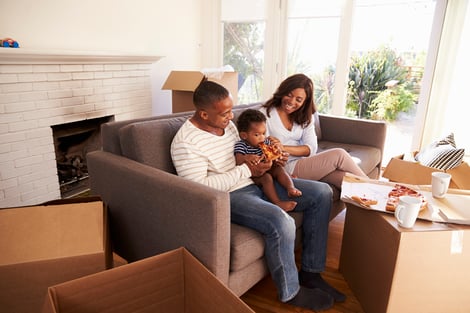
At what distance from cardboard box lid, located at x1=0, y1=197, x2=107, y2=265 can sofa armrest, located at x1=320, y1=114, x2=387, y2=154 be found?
204 centimetres

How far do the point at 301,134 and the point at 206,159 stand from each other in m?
0.84

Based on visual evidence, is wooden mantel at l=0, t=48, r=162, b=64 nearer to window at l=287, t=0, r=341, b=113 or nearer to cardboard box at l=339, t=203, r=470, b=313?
window at l=287, t=0, r=341, b=113

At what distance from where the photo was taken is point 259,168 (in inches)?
59.7

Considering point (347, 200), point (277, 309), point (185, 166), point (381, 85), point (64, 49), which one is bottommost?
point (277, 309)

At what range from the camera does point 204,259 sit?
120 cm

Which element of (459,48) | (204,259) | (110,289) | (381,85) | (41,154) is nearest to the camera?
(110,289)

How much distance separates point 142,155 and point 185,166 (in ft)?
0.75

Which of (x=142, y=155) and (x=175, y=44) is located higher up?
(x=175, y=44)

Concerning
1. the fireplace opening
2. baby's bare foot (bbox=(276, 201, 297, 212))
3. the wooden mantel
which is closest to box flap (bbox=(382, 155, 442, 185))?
baby's bare foot (bbox=(276, 201, 297, 212))

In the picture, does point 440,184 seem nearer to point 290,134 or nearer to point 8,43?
point 290,134

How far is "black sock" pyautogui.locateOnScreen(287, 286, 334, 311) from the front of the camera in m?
1.41

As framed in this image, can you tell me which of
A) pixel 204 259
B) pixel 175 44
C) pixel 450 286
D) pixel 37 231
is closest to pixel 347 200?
pixel 450 286

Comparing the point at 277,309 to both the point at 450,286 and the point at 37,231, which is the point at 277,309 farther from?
the point at 37,231

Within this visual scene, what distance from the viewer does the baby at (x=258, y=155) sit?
60.3 inches
